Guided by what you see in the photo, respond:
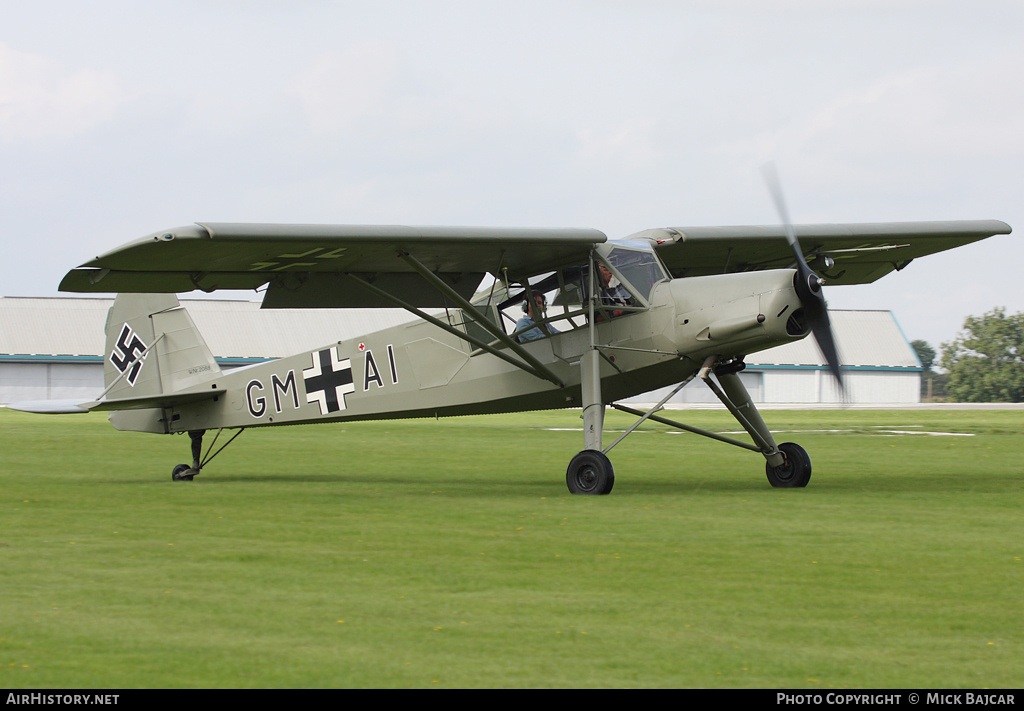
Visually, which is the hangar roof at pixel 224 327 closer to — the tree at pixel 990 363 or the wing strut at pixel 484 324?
the tree at pixel 990 363

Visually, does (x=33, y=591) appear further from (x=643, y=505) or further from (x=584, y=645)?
(x=643, y=505)

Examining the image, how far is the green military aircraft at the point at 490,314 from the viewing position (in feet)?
44.7

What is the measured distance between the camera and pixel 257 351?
74000 mm

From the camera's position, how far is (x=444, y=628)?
6.50 metres

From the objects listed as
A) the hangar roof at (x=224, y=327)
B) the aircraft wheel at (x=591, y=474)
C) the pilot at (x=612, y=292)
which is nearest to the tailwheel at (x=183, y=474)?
the aircraft wheel at (x=591, y=474)

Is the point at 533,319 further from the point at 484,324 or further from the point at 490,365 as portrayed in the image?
the point at 490,365

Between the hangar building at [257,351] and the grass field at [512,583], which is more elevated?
the hangar building at [257,351]

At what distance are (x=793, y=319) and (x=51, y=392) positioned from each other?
220 ft

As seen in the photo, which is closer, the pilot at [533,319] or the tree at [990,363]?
the pilot at [533,319]

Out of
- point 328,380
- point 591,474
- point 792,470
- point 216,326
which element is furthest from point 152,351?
point 216,326

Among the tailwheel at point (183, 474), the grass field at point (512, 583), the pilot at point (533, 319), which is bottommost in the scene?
the grass field at point (512, 583)

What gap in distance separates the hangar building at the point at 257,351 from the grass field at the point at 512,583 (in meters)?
56.1

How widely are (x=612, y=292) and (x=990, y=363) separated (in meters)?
75.6

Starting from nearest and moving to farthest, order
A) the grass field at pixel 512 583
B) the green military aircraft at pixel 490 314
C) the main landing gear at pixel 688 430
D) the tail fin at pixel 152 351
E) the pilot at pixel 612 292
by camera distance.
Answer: the grass field at pixel 512 583, the green military aircraft at pixel 490 314, the main landing gear at pixel 688 430, the pilot at pixel 612 292, the tail fin at pixel 152 351
